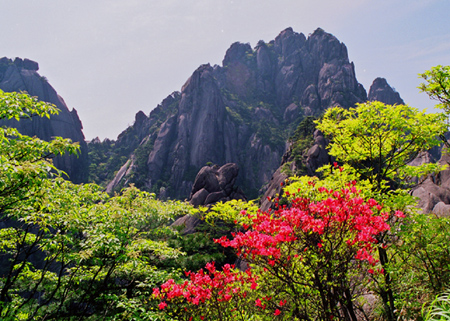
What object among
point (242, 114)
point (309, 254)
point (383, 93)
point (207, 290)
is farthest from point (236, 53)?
point (207, 290)

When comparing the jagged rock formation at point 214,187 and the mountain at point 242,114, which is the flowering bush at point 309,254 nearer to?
the jagged rock formation at point 214,187

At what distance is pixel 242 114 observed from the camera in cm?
8894

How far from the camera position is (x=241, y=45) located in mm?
111875

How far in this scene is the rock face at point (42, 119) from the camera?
201ft

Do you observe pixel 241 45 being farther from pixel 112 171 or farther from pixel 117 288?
pixel 117 288

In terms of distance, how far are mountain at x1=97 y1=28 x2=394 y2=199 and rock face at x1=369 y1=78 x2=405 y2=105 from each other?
9773 millimetres

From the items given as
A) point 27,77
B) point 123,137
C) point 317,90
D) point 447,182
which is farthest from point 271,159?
point 27,77

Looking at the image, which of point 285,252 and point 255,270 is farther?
point 255,270

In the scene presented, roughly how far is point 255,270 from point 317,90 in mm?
91245

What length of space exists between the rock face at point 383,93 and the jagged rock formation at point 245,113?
10.4 meters

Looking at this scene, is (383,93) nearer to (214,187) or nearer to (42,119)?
(214,187)

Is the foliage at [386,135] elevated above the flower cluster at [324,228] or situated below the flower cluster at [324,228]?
above

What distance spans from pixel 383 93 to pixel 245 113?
51616mm

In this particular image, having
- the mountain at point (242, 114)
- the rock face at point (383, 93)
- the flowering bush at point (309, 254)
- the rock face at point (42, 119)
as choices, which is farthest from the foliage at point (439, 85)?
the rock face at point (383, 93)
